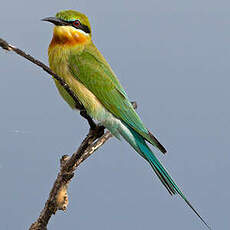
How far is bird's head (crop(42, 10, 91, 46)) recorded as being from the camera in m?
2.21

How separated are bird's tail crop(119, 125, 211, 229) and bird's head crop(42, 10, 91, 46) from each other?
52 centimetres

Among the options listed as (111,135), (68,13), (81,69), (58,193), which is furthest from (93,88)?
(58,193)

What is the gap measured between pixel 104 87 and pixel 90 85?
75 mm

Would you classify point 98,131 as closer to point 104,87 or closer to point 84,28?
point 104,87

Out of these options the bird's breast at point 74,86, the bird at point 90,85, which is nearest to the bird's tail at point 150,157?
the bird at point 90,85

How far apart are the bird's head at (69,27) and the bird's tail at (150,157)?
1.70 ft

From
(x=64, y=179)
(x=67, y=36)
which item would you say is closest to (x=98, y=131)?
(x=64, y=179)

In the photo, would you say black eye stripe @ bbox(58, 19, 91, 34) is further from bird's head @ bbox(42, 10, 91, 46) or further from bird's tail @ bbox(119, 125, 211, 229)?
bird's tail @ bbox(119, 125, 211, 229)

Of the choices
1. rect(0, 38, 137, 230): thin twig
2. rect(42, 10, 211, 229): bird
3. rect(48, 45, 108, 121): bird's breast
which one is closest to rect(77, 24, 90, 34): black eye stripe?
rect(42, 10, 211, 229): bird

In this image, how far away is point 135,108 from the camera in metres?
2.38

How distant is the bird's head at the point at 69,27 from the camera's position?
2.21 metres

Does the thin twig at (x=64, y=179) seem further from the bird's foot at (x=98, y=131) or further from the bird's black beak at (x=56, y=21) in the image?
the bird's black beak at (x=56, y=21)

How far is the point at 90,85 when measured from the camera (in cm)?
222

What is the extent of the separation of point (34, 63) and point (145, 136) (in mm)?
778
